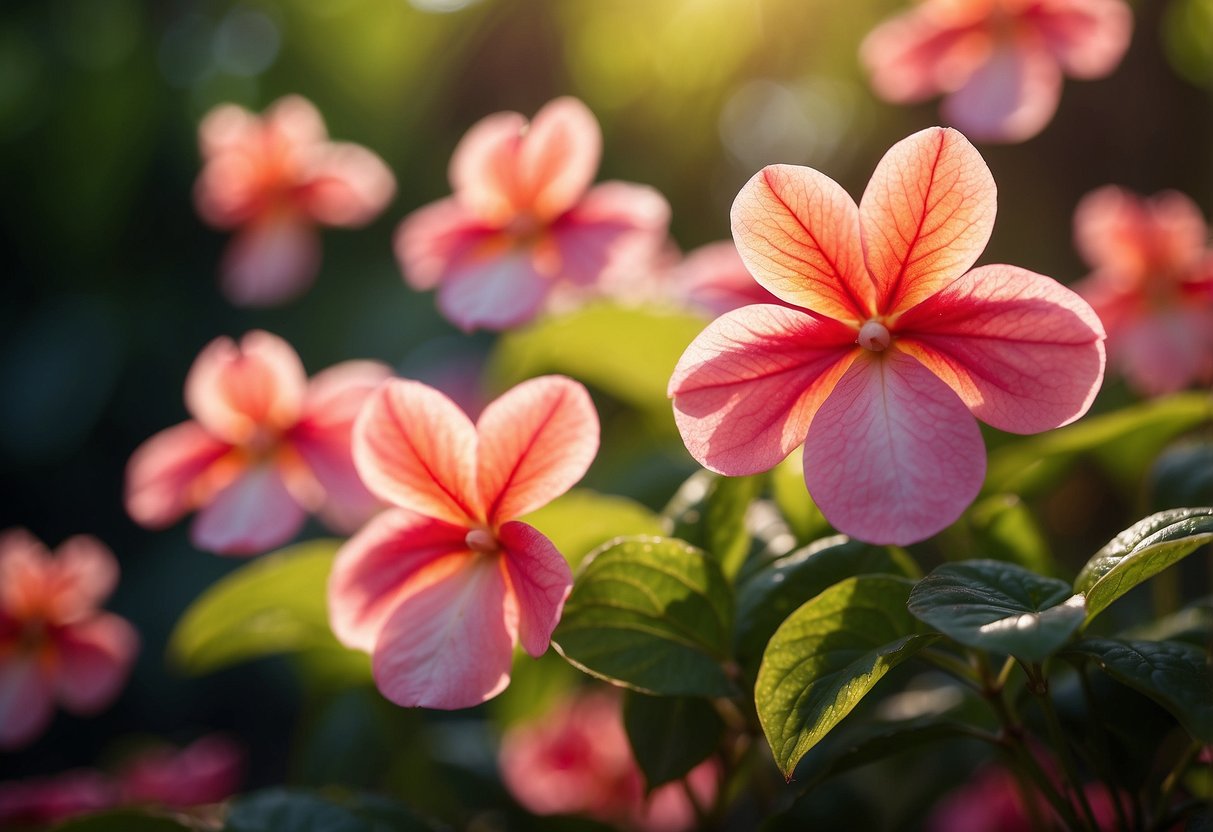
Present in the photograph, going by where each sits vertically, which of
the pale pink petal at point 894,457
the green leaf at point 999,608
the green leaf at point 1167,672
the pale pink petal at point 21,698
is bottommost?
the pale pink petal at point 21,698

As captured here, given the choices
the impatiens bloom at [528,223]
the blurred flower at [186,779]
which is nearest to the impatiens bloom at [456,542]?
the impatiens bloom at [528,223]

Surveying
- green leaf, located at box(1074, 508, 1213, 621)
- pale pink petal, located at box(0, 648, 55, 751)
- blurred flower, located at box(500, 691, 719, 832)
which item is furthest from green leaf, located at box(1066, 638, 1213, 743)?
pale pink petal, located at box(0, 648, 55, 751)

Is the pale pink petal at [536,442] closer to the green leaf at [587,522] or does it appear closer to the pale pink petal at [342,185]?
the green leaf at [587,522]

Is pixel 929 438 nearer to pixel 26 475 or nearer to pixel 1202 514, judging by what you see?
pixel 1202 514

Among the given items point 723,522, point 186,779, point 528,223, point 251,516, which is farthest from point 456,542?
point 186,779

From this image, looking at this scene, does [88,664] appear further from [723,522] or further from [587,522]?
[723,522]

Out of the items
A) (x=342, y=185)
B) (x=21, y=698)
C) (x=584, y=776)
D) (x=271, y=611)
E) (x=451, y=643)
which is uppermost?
(x=342, y=185)

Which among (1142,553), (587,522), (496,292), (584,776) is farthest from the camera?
(584,776)

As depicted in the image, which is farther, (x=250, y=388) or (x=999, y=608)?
(x=250, y=388)
